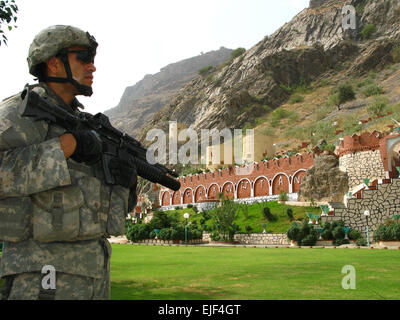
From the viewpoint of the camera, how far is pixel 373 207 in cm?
2105

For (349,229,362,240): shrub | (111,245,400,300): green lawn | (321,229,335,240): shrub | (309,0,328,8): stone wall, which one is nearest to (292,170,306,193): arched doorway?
(349,229,362,240): shrub

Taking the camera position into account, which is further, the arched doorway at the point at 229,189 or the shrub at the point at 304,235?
the arched doorway at the point at 229,189

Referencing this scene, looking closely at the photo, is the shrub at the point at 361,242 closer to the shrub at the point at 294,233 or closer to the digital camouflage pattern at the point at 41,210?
the shrub at the point at 294,233

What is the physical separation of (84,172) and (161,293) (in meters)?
3.57

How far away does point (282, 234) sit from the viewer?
23438 mm

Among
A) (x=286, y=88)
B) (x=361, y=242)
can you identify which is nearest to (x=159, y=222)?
(x=361, y=242)

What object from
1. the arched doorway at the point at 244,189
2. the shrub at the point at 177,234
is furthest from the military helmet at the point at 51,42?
the arched doorway at the point at 244,189

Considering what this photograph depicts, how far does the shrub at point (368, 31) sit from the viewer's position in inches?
3342

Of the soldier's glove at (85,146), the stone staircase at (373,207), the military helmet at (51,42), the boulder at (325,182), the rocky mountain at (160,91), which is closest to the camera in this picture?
the soldier's glove at (85,146)

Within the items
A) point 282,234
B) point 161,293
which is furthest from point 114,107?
point 161,293

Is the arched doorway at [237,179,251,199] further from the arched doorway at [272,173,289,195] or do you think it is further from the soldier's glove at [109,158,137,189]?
the soldier's glove at [109,158,137,189]

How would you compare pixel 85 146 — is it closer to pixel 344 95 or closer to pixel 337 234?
pixel 337 234

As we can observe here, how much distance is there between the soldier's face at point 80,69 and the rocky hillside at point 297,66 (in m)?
77.1
